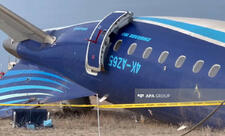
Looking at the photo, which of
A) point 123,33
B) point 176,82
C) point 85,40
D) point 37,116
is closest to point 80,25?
point 85,40

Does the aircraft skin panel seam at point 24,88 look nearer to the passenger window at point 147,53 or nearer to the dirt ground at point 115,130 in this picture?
the dirt ground at point 115,130

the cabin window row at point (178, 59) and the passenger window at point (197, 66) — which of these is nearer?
the cabin window row at point (178, 59)

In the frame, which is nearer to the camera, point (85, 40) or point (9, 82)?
point (85, 40)

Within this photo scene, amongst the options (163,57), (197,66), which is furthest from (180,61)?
(163,57)

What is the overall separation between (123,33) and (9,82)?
7.20m

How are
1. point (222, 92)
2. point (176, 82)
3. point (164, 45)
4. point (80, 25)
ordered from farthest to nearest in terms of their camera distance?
point (80, 25)
point (164, 45)
point (176, 82)
point (222, 92)

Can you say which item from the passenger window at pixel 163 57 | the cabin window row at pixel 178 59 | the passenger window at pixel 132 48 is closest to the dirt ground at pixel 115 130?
the cabin window row at pixel 178 59

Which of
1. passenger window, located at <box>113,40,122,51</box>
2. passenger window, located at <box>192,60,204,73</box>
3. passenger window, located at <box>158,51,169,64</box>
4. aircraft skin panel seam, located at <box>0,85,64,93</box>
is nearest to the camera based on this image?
passenger window, located at <box>192,60,204,73</box>

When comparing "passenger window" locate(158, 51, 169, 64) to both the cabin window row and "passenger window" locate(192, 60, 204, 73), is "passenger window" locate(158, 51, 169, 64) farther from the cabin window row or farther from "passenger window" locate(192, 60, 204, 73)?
"passenger window" locate(192, 60, 204, 73)

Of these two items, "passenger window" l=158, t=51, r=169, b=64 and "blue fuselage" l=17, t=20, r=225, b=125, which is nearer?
"blue fuselage" l=17, t=20, r=225, b=125

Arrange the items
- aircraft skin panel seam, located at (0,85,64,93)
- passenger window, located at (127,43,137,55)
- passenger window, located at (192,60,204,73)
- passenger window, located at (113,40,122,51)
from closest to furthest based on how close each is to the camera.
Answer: passenger window, located at (192,60,204,73) < passenger window, located at (127,43,137,55) < passenger window, located at (113,40,122,51) < aircraft skin panel seam, located at (0,85,64,93)

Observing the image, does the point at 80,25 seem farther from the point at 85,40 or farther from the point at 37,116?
the point at 37,116

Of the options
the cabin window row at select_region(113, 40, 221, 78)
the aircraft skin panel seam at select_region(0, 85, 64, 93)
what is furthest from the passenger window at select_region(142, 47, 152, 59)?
the aircraft skin panel seam at select_region(0, 85, 64, 93)

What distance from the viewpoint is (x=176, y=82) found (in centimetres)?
1108
